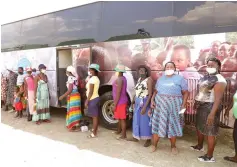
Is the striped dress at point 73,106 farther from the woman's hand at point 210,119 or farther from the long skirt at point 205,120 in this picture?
the woman's hand at point 210,119

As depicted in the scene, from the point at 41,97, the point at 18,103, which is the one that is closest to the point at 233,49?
the point at 41,97

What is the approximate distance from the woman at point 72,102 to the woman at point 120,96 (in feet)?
3.61

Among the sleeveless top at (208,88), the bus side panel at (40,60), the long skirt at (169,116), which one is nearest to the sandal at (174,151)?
the long skirt at (169,116)

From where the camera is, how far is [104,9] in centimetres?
502

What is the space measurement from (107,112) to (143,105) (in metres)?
1.57

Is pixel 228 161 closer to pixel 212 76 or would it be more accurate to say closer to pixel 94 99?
pixel 212 76

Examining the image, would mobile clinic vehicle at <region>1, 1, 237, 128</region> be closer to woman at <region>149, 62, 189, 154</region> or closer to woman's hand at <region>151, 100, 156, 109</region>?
woman at <region>149, 62, 189, 154</region>

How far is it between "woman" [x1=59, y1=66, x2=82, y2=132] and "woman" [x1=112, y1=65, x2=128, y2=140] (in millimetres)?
1101

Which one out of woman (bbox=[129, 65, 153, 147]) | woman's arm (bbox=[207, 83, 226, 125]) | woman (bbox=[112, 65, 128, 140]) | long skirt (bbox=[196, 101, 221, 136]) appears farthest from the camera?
woman (bbox=[112, 65, 128, 140])

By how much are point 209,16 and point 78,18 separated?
3.16 meters

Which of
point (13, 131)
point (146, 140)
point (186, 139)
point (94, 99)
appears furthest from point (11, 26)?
point (186, 139)

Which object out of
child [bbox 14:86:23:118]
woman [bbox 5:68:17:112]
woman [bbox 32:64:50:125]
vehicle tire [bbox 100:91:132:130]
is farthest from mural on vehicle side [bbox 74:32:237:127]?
woman [bbox 5:68:17:112]

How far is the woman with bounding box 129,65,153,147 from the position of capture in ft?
12.5

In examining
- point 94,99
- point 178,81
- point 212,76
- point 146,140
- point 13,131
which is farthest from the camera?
point 13,131
